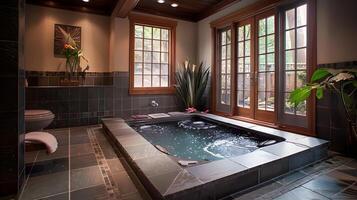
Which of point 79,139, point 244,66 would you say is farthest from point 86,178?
point 244,66

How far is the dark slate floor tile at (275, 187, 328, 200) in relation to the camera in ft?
5.01

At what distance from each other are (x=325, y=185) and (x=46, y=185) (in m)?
2.29

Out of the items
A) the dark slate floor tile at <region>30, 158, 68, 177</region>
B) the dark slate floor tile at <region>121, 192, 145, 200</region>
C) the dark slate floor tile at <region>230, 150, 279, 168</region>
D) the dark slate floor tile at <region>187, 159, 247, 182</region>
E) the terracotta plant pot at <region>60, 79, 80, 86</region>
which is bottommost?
the dark slate floor tile at <region>121, 192, 145, 200</region>

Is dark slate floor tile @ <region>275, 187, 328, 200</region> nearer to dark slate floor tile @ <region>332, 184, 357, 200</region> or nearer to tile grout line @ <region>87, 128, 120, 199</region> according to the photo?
dark slate floor tile @ <region>332, 184, 357, 200</region>

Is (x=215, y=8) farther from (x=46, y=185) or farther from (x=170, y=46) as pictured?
(x=46, y=185)

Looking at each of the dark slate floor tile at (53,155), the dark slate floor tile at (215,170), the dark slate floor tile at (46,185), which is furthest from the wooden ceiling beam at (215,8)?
the dark slate floor tile at (46,185)

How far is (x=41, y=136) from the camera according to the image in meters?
2.09

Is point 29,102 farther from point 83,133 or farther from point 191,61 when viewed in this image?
point 191,61

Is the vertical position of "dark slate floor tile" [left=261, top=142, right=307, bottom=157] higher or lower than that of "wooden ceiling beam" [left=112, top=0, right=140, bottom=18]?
lower

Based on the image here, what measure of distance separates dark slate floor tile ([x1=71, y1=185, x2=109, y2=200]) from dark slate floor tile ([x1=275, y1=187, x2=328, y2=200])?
1.29 meters

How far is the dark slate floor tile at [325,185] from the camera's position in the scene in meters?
1.63

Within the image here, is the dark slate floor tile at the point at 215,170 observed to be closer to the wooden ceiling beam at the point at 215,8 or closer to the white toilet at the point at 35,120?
the white toilet at the point at 35,120

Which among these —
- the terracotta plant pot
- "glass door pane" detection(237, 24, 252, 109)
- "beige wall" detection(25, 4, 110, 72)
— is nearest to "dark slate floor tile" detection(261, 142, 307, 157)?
"glass door pane" detection(237, 24, 252, 109)

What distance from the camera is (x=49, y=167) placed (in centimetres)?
207
